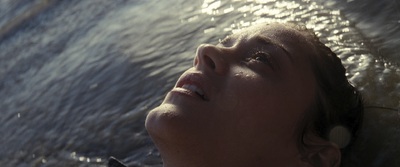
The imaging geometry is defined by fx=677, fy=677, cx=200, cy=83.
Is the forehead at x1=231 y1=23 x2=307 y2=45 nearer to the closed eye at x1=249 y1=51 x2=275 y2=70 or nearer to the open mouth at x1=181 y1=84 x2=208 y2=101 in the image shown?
the closed eye at x1=249 y1=51 x2=275 y2=70

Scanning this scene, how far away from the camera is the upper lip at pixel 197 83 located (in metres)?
2.79

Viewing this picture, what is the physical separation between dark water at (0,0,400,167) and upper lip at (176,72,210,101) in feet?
2.76

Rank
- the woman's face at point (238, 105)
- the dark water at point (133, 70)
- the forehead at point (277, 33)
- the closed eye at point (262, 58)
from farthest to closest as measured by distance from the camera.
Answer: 1. the dark water at point (133, 70)
2. the forehead at point (277, 33)
3. the closed eye at point (262, 58)
4. the woman's face at point (238, 105)

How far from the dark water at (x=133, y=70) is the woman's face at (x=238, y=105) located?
53 cm

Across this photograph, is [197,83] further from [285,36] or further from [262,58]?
[285,36]

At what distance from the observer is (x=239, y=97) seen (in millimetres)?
2773

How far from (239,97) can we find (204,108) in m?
0.15

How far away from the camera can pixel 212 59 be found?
9.45ft

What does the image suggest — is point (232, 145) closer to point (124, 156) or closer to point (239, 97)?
point (239, 97)

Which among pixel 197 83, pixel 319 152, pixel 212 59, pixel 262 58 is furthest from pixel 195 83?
pixel 319 152

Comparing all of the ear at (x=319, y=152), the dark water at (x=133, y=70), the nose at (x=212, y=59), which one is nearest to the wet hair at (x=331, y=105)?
the ear at (x=319, y=152)

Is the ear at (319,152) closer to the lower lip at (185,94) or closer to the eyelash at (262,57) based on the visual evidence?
the eyelash at (262,57)

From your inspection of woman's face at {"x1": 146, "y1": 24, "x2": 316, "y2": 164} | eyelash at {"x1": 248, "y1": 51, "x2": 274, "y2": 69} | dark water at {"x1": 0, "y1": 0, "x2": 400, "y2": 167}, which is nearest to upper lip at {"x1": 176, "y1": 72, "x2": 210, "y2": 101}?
woman's face at {"x1": 146, "y1": 24, "x2": 316, "y2": 164}

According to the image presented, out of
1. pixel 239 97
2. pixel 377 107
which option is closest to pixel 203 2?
pixel 377 107
